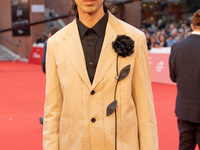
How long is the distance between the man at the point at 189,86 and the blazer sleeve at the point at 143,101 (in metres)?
1.52

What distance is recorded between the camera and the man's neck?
6.34 ft

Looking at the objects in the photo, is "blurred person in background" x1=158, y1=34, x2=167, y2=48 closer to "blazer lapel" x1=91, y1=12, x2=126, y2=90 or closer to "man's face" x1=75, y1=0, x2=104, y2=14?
"blazer lapel" x1=91, y1=12, x2=126, y2=90

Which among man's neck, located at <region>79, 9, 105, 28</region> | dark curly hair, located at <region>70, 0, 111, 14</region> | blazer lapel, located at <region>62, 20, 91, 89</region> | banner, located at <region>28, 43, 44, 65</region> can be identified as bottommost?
banner, located at <region>28, 43, 44, 65</region>

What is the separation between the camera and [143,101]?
1.96 metres

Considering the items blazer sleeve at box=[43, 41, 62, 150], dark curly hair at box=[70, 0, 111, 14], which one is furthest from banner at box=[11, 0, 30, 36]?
blazer sleeve at box=[43, 41, 62, 150]

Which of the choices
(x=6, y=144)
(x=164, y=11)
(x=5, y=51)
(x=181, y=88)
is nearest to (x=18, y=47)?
(x=5, y=51)

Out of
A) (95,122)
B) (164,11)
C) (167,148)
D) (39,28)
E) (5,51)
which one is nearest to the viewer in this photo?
(95,122)

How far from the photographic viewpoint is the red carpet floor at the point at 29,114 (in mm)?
5105

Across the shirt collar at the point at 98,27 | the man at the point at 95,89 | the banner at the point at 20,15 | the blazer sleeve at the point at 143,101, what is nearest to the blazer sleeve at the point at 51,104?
the man at the point at 95,89

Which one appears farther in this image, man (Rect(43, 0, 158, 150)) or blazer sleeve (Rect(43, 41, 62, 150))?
blazer sleeve (Rect(43, 41, 62, 150))

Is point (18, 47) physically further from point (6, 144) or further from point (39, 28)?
point (6, 144)

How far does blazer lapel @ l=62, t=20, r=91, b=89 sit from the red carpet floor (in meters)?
3.14

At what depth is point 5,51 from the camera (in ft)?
77.4

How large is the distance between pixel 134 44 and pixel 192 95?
165 centimetres
